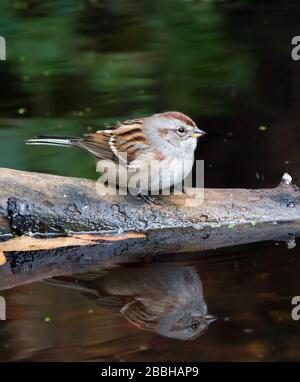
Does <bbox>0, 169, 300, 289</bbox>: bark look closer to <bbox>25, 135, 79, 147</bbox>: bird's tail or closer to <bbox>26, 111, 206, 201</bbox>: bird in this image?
<bbox>26, 111, 206, 201</bbox>: bird

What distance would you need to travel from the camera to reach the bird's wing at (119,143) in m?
6.76

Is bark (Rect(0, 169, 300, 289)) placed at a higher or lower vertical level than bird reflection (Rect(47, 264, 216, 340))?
higher

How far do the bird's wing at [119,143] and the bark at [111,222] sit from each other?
0.31m

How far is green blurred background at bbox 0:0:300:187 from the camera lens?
28.0 ft

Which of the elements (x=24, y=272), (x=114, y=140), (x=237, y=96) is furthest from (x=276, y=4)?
(x=24, y=272)

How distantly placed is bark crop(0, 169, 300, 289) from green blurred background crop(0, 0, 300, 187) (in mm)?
1117

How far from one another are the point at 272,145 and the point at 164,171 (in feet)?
7.82

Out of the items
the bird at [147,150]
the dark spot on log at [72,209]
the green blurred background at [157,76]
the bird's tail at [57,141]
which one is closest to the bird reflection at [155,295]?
the dark spot on log at [72,209]

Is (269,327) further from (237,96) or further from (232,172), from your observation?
(237,96)

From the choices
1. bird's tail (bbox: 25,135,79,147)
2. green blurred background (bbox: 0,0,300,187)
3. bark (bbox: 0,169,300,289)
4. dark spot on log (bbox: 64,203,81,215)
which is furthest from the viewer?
green blurred background (bbox: 0,0,300,187)

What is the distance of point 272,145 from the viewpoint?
875 cm

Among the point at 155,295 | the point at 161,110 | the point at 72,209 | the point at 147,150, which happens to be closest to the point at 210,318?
the point at 155,295

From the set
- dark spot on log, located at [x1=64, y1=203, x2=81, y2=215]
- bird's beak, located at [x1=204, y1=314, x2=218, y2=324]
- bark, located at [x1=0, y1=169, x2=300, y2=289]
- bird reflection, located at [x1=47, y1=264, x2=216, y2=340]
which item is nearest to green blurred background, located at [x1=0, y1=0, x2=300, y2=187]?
bark, located at [x1=0, y1=169, x2=300, y2=289]
